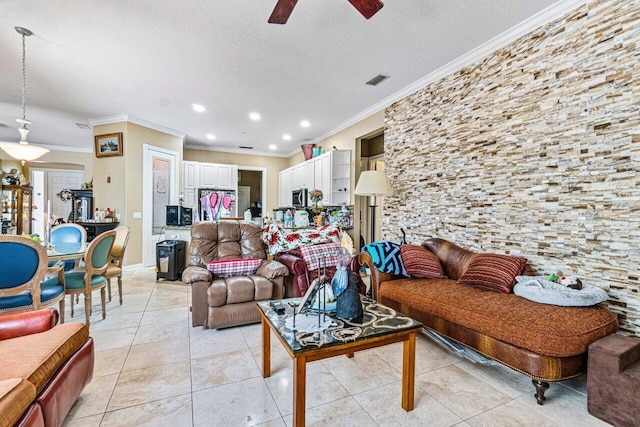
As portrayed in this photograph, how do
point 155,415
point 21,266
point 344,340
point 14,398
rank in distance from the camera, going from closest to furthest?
point 14,398
point 344,340
point 155,415
point 21,266

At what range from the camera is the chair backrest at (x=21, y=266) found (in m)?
2.08

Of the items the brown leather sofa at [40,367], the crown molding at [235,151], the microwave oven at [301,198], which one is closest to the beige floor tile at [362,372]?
the brown leather sofa at [40,367]

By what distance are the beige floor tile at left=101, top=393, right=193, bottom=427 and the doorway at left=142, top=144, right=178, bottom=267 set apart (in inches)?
178

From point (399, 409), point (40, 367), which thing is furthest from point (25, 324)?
point (399, 409)

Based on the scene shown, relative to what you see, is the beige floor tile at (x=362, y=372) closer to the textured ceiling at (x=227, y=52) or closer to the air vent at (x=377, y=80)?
the textured ceiling at (x=227, y=52)

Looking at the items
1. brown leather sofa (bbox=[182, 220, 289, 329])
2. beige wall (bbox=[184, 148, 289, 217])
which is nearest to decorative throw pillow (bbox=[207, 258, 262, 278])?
brown leather sofa (bbox=[182, 220, 289, 329])

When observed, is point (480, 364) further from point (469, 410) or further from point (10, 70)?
point (10, 70)

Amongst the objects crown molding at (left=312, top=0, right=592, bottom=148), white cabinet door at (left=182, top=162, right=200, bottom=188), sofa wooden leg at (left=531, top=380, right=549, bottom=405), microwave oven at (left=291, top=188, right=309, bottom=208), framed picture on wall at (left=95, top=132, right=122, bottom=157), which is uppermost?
crown molding at (left=312, top=0, right=592, bottom=148)

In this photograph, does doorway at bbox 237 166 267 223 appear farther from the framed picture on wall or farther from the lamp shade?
the lamp shade

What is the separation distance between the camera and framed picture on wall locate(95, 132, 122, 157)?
5.32 m

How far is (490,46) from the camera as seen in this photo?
2902 mm

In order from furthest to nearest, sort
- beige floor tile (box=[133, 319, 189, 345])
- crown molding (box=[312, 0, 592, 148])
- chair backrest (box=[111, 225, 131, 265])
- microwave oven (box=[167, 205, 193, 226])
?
microwave oven (box=[167, 205, 193, 226]), chair backrest (box=[111, 225, 131, 265]), beige floor tile (box=[133, 319, 189, 345]), crown molding (box=[312, 0, 592, 148])

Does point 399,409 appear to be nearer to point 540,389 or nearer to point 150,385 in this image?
point 540,389

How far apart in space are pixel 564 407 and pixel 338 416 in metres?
1.38
